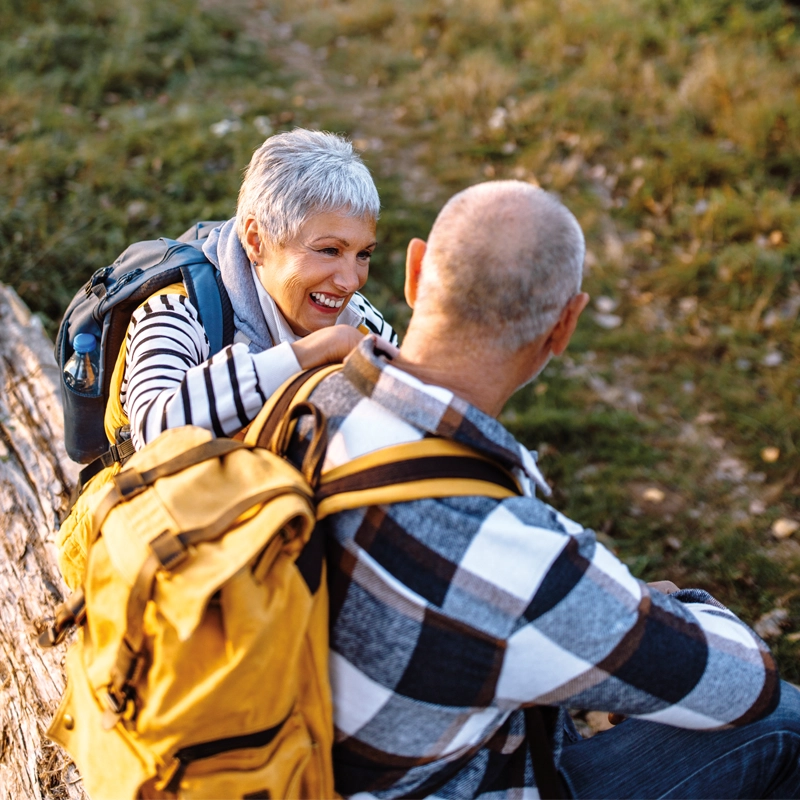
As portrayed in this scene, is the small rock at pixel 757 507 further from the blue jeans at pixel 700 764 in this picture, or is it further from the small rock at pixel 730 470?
the blue jeans at pixel 700 764

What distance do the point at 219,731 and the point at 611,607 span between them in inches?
28.3

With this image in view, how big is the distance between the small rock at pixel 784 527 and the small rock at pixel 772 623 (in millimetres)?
559

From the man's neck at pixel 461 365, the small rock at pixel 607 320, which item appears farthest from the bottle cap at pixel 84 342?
the small rock at pixel 607 320

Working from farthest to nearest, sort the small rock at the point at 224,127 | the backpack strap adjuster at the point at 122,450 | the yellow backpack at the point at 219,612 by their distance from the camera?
1. the small rock at the point at 224,127
2. the backpack strap adjuster at the point at 122,450
3. the yellow backpack at the point at 219,612

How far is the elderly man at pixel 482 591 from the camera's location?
1.38m

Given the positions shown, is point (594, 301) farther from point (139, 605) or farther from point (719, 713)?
point (139, 605)

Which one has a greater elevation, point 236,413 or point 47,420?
point 236,413

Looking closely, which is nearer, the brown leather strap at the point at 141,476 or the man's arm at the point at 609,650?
the man's arm at the point at 609,650

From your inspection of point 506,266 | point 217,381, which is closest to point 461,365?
point 506,266

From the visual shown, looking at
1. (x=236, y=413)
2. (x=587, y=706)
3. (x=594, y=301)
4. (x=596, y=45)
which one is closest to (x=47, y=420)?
(x=236, y=413)

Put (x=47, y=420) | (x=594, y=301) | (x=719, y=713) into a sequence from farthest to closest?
(x=594, y=301)
(x=47, y=420)
(x=719, y=713)

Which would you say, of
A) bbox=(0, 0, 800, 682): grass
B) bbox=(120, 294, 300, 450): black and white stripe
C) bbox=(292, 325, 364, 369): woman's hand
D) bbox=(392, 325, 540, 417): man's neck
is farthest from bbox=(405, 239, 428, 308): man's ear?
bbox=(0, 0, 800, 682): grass

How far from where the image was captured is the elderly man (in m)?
1.38

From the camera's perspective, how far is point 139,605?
134 cm
